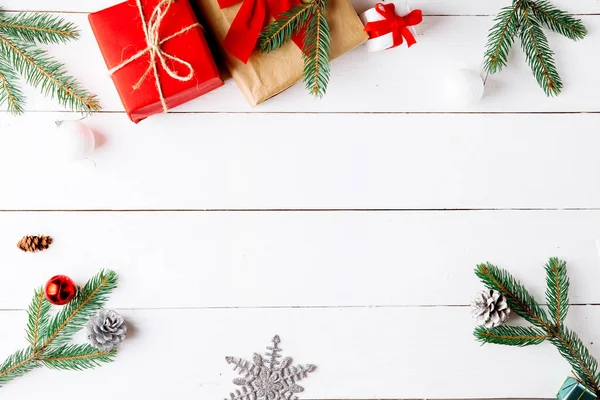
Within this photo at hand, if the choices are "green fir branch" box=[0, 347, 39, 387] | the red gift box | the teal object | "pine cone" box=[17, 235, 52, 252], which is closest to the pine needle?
the red gift box

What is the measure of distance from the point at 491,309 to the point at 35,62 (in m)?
0.95

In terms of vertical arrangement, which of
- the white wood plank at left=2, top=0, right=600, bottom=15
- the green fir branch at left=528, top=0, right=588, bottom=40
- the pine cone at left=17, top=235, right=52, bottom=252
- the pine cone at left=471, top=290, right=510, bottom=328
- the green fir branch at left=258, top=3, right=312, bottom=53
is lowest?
the pine cone at left=471, top=290, right=510, bottom=328

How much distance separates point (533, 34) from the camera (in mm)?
961

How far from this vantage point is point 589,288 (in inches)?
40.3

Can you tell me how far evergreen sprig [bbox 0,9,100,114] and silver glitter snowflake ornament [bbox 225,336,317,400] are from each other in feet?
1.87

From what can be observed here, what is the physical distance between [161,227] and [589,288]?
0.85 m

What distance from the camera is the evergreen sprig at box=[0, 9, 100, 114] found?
92 cm

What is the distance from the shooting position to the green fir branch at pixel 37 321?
0.97 metres

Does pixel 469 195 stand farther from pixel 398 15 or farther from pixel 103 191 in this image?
pixel 103 191

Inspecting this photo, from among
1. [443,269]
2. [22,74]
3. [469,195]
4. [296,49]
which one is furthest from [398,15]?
[22,74]

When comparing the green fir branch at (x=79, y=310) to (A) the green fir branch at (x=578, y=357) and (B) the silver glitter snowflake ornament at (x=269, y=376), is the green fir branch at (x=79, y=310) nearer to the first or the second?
(B) the silver glitter snowflake ornament at (x=269, y=376)

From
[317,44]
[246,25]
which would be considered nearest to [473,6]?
[317,44]

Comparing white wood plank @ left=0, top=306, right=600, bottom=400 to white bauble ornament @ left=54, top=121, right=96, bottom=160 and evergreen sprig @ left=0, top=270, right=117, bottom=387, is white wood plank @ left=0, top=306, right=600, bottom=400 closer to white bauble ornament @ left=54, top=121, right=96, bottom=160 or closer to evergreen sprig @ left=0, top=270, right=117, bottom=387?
evergreen sprig @ left=0, top=270, right=117, bottom=387

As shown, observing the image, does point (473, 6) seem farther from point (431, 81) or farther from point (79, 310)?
point (79, 310)
